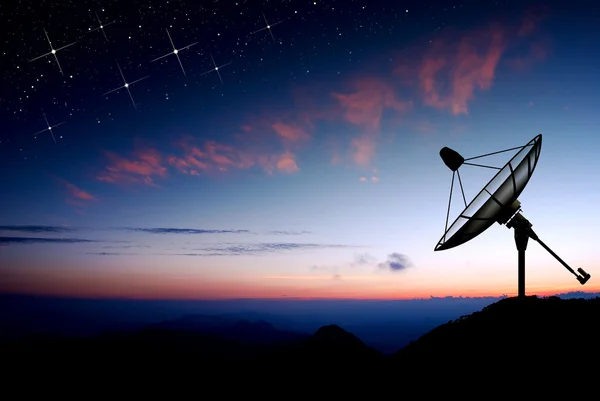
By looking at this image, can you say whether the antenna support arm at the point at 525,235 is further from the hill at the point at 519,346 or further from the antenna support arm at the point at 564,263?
the hill at the point at 519,346

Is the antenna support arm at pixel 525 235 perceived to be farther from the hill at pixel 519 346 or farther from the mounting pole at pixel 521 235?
the hill at pixel 519 346

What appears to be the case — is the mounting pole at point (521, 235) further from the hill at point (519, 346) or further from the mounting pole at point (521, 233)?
the hill at point (519, 346)

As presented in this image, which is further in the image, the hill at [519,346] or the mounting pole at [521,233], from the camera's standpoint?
the mounting pole at [521,233]

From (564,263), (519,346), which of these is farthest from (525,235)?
(519,346)

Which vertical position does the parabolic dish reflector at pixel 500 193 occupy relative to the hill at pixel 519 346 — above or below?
above

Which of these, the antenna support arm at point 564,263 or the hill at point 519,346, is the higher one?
the antenna support arm at point 564,263

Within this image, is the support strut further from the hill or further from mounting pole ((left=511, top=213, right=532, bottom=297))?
the hill

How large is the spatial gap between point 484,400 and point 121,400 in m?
62.7

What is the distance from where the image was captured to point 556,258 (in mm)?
13055

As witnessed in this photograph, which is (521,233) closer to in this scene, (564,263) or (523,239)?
(523,239)

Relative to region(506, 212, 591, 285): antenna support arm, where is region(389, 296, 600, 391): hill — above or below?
below

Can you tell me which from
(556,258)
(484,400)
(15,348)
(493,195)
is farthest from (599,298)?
(15,348)

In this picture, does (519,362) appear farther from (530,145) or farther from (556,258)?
(530,145)

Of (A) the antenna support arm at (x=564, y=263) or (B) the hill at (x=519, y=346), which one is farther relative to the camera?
(A) the antenna support arm at (x=564, y=263)
